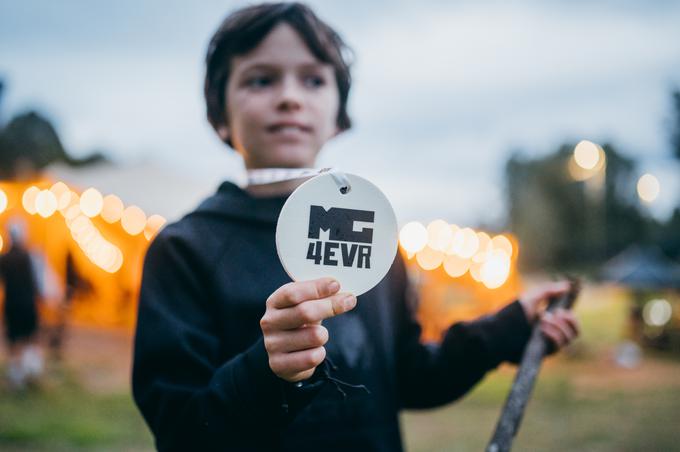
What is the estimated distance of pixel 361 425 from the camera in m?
1.20

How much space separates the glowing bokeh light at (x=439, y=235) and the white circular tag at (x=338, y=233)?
32.3ft

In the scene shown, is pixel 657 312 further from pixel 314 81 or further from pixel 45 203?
pixel 314 81

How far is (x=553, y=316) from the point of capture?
1.39 meters

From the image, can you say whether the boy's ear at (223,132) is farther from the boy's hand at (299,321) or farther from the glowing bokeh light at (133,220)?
the glowing bokeh light at (133,220)

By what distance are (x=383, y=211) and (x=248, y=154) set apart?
488mm

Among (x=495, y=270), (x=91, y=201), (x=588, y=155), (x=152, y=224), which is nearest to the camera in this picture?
(x=91, y=201)

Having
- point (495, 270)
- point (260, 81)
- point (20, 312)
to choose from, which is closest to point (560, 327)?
point (260, 81)

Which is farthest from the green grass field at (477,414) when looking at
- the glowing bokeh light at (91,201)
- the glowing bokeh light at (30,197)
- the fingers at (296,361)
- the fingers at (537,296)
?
the fingers at (296,361)

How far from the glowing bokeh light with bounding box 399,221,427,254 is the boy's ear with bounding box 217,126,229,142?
28.0ft

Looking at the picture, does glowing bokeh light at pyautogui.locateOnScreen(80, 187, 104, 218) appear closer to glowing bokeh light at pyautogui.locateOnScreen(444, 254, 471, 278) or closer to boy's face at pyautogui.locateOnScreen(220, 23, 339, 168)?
glowing bokeh light at pyautogui.locateOnScreen(444, 254, 471, 278)

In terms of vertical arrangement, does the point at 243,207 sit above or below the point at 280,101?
below

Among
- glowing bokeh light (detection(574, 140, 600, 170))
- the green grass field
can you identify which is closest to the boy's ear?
the green grass field

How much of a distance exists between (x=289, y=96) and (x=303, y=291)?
537 millimetres

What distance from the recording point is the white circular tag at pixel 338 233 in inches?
33.7
